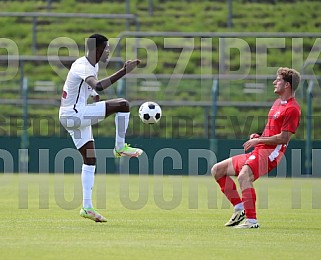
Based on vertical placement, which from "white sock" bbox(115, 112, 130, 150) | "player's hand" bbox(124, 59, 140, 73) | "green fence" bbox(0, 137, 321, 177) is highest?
"player's hand" bbox(124, 59, 140, 73)

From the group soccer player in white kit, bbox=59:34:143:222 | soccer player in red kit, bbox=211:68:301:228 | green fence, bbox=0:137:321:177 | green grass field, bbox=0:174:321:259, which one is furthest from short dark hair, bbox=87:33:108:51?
green fence, bbox=0:137:321:177

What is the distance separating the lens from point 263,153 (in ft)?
38.3

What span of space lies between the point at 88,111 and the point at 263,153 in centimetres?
237

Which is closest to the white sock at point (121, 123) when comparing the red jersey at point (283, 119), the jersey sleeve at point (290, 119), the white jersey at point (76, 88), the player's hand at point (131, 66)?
the white jersey at point (76, 88)

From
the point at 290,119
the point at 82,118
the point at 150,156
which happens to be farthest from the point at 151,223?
the point at 150,156

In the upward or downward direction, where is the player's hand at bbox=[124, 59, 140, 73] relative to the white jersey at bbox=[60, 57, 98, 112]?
upward

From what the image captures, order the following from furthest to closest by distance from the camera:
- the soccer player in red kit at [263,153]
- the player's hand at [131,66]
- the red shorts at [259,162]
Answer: the red shorts at [259,162], the soccer player in red kit at [263,153], the player's hand at [131,66]

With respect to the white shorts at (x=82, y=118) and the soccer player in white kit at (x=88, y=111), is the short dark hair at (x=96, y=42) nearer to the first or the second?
the soccer player in white kit at (x=88, y=111)

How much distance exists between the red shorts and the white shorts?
192 centimetres

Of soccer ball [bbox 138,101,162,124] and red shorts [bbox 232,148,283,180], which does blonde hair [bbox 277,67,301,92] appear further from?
soccer ball [bbox 138,101,162,124]

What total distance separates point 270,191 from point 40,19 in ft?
48.5

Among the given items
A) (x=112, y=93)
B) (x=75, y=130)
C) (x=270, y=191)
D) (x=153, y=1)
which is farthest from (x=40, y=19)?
(x=75, y=130)

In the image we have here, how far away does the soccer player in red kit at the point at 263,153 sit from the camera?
1144cm

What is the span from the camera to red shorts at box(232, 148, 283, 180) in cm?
1156
